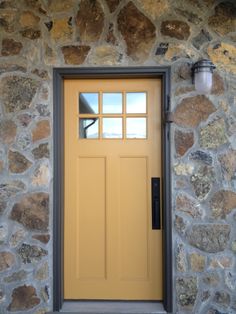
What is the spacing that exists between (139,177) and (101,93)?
0.81 meters

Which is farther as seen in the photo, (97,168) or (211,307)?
(97,168)

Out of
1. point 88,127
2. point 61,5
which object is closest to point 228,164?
point 88,127

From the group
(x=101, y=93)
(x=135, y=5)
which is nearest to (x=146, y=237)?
(x=101, y=93)

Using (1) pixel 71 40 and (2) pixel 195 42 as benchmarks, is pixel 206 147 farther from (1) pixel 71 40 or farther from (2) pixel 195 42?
(1) pixel 71 40

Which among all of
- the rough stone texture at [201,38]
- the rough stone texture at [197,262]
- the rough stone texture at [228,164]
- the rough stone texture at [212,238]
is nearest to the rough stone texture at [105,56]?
the rough stone texture at [201,38]

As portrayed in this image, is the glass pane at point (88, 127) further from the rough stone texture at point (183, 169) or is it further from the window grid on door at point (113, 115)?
the rough stone texture at point (183, 169)

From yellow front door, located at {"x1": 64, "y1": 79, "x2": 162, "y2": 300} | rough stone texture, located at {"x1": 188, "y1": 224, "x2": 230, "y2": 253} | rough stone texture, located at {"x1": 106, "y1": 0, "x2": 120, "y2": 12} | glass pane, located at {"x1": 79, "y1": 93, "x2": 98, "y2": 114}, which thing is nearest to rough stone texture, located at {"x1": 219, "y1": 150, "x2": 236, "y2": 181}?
rough stone texture, located at {"x1": 188, "y1": 224, "x2": 230, "y2": 253}

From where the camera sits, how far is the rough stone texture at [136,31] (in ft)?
8.34

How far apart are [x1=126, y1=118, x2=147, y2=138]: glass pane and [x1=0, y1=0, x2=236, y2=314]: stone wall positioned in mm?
279

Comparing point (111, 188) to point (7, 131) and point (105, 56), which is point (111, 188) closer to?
point (7, 131)

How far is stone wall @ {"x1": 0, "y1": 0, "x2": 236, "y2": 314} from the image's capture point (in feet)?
8.20

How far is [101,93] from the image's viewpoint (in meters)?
2.68

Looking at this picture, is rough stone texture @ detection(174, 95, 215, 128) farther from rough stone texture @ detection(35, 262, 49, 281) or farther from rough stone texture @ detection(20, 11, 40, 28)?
rough stone texture @ detection(35, 262, 49, 281)

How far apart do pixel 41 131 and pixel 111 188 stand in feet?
2.52
